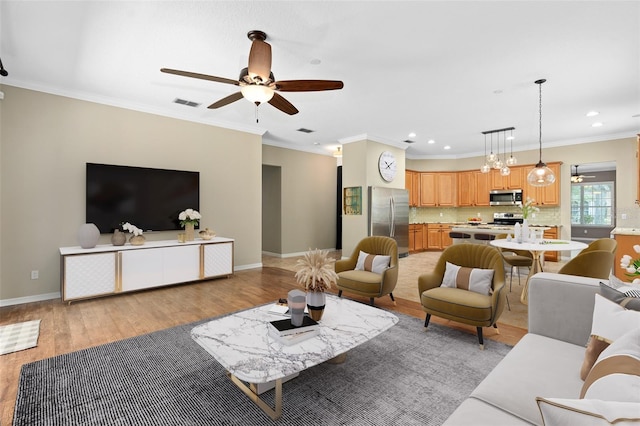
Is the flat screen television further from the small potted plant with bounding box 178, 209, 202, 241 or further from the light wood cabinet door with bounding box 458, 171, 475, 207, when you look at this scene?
the light wood cabinet door with bounding box 458, 171, 475, 207

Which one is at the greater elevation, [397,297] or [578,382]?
[578,382]

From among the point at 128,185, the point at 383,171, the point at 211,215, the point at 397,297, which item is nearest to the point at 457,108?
the point at 383,171

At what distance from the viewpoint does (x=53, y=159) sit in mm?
4211

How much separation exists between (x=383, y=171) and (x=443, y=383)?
5507 mm

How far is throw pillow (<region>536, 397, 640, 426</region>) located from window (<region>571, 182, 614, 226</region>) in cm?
1138

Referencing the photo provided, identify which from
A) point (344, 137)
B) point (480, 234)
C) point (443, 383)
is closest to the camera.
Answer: point (443, 383)

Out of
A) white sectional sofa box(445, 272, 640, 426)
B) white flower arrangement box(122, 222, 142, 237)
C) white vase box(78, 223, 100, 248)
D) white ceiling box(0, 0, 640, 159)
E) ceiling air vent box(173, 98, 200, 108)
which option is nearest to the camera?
white sectional sofa box(445, 272, 640, 426)

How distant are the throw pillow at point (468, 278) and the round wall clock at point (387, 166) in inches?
163

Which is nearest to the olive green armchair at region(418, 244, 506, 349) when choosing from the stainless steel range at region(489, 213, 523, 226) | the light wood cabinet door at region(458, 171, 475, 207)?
the stainless steel range at region(489, 213, 523, 226)

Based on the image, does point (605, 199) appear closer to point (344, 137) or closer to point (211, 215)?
point (344, 137)

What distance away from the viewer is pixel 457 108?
5.02 m

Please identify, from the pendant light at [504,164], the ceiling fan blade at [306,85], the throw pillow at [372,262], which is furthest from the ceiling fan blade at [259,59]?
the pendant light at [504,164]

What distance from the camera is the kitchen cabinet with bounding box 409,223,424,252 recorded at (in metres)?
8.84

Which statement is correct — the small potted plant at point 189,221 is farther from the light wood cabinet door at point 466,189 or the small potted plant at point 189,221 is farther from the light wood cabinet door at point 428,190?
the light wood cabinet door at point 466,189
